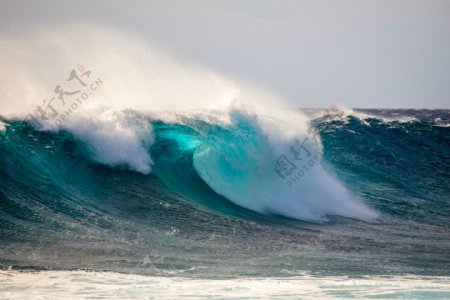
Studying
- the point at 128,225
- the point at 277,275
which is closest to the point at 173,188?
the point at 128,225

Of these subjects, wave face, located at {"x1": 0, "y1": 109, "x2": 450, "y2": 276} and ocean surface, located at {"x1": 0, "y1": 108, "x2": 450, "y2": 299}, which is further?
wave face, located at {"x1": 0, "y1": 109, "x2": 450, "y2": 276}

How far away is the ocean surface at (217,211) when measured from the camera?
817 centimetres

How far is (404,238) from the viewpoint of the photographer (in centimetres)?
1188

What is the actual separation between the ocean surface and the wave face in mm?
39

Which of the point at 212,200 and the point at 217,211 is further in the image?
the point at 212,200

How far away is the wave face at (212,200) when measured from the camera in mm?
9398

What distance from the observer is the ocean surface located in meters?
8.17

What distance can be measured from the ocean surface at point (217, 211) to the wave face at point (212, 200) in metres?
0.04

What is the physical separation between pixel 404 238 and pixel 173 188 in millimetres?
4964

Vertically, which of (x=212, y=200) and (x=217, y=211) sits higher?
(x=212, y=200)

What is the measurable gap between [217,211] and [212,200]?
0.83m

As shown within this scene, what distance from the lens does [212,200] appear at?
547 inches

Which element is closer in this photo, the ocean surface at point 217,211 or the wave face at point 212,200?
the ocean surface at point 217,211

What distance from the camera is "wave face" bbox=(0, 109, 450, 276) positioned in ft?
30.8
